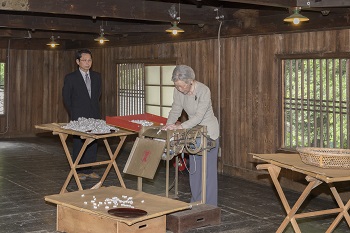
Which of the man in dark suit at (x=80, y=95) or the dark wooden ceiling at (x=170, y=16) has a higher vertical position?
the dark wooden ceiling at (x=170, y=16)

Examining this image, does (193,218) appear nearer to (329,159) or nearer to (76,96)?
(329,159)

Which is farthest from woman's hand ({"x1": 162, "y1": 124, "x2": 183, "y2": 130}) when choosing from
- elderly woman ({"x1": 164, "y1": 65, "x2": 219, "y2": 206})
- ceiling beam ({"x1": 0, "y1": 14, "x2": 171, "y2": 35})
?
ceiling beam ({"x1": 0, "y1": 14, "x2": 171, "y2": 35})

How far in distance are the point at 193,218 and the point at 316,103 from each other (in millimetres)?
2575

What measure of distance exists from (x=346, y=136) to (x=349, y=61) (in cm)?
85

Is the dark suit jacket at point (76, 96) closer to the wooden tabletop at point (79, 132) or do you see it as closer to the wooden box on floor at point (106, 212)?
the wooden tabletop at point (79, 132)

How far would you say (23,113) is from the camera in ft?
44.1

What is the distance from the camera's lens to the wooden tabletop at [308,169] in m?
4.47

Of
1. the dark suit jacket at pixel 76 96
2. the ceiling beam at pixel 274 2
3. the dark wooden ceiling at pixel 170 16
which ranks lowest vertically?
the dark suit jacket at pixel 76 96

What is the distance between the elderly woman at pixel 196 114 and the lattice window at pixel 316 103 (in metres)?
1.81

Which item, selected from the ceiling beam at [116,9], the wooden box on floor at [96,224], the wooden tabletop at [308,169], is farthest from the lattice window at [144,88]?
the wooden tabletop at [308,169]

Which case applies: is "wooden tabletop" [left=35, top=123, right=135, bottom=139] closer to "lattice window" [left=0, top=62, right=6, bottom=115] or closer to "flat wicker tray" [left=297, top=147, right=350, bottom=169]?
"flat wicker tray" [left=297, top=147, right=350, bottom=169]

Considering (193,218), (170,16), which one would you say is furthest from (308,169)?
(170,16)

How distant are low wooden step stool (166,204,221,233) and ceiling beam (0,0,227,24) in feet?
10.2

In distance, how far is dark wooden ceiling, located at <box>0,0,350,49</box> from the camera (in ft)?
22.9
